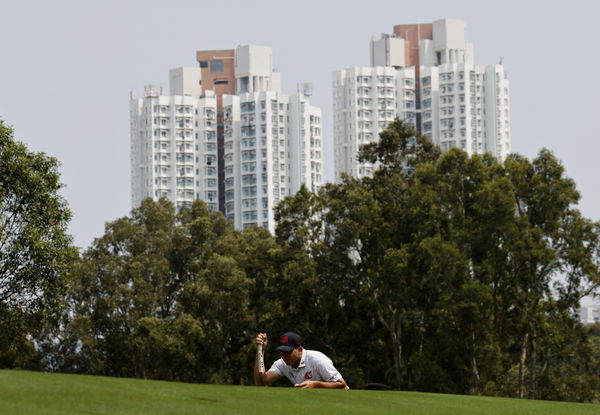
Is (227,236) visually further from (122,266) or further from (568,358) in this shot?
(568,358)

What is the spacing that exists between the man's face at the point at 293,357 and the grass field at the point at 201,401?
20.0 inches

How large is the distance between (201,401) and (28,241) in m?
33.7

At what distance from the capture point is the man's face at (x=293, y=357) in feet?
47.1

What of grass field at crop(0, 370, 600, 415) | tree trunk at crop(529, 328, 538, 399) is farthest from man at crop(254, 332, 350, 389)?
tree trunk at crop(529, 328, 538, 399)

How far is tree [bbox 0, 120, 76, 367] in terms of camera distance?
46.8 metres

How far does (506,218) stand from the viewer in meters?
53.5

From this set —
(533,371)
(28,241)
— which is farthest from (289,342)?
(533,371)

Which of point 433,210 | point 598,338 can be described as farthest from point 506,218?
point 598,338

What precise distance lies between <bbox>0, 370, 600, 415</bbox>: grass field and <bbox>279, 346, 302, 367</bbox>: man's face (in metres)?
0.51

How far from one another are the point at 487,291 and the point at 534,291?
3316 millimetres

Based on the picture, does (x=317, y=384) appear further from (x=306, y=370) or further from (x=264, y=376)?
(x=264, y=376)

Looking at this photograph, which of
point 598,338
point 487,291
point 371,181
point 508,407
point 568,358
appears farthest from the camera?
point 598,338

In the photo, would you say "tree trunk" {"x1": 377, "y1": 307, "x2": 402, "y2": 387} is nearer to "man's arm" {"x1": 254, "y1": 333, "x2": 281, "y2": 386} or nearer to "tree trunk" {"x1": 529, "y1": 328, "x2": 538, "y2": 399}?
"tree trunk" {"x1": 529, "y1": 328, "x2": 538, "y2": 399}

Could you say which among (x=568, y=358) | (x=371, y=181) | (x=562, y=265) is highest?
(x=371, y=181)
